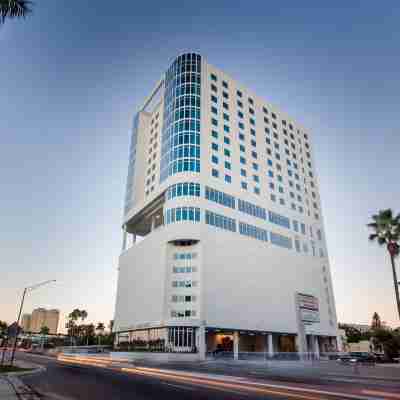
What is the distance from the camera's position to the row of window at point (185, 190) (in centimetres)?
5803

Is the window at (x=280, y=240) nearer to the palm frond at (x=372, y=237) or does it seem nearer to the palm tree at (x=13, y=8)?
the palm frond at (x=372, y=237)

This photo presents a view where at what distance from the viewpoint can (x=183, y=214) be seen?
56.5m

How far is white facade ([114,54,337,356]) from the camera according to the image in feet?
179

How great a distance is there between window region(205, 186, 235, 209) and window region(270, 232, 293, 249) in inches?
471

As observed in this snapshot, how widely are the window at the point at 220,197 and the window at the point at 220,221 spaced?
8.59 ft

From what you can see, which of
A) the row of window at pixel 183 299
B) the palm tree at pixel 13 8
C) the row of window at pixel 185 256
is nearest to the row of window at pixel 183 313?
the row of window at pixel 183 299

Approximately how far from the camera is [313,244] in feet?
254

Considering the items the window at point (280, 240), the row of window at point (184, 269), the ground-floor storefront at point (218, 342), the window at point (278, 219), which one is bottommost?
the ground-floor storefront at point (218, 342)

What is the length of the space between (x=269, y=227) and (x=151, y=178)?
27411mm

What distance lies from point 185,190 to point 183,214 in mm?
4565

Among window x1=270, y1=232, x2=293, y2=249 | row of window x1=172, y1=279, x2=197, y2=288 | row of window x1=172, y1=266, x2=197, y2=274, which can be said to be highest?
window x1=270, y1=232, x2=293, y2=249

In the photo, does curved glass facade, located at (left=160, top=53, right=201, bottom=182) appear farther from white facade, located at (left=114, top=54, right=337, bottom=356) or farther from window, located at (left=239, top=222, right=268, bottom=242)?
window, located at (left=239, top=222, right=268, bottom=242)

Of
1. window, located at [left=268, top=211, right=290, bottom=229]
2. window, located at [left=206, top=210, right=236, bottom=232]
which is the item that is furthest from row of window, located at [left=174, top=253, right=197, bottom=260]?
window, located at [left=268, top=211, right=290, bottom=229]

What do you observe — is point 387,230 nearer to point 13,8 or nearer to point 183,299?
point 183,299
